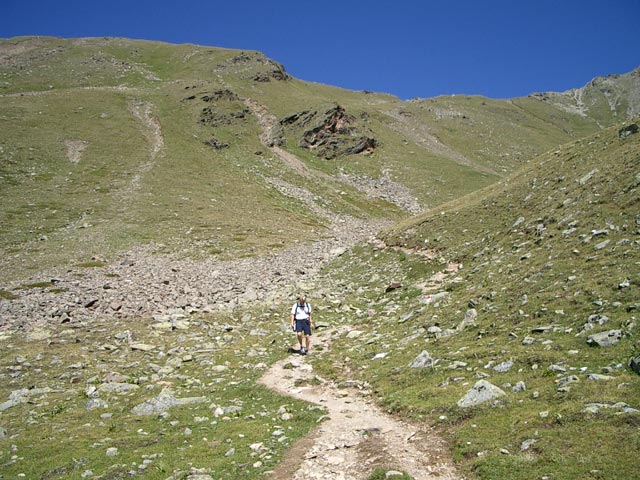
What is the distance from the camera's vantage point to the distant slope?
60.8m

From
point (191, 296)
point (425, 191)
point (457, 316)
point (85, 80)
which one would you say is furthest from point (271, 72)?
point (457, 316)

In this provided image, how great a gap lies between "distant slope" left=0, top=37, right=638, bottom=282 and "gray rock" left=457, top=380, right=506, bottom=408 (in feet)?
143

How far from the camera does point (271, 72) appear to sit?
17538cm

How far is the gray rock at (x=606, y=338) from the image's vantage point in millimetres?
12469

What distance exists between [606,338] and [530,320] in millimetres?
3476

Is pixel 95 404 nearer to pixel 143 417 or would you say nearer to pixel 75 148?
pixel 143 417

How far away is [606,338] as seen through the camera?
12672 mm

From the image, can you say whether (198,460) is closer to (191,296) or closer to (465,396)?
(465,396)

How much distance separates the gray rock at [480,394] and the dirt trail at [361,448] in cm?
141

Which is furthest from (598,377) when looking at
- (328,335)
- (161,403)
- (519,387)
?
(328,335)

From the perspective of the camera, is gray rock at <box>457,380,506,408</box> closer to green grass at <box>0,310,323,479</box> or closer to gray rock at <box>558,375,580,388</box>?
gray rock at <box>558,375,580,388</box>

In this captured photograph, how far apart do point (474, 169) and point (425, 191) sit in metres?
33.4

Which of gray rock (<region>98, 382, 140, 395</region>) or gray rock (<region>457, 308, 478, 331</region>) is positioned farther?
gray rock (<region>457, 308, 478, 331</region>)

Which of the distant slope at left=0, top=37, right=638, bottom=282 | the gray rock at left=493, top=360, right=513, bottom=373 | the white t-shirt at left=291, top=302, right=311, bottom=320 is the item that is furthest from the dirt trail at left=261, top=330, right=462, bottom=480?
the distant slope at left=0, top=37, right=638, bottom=282
